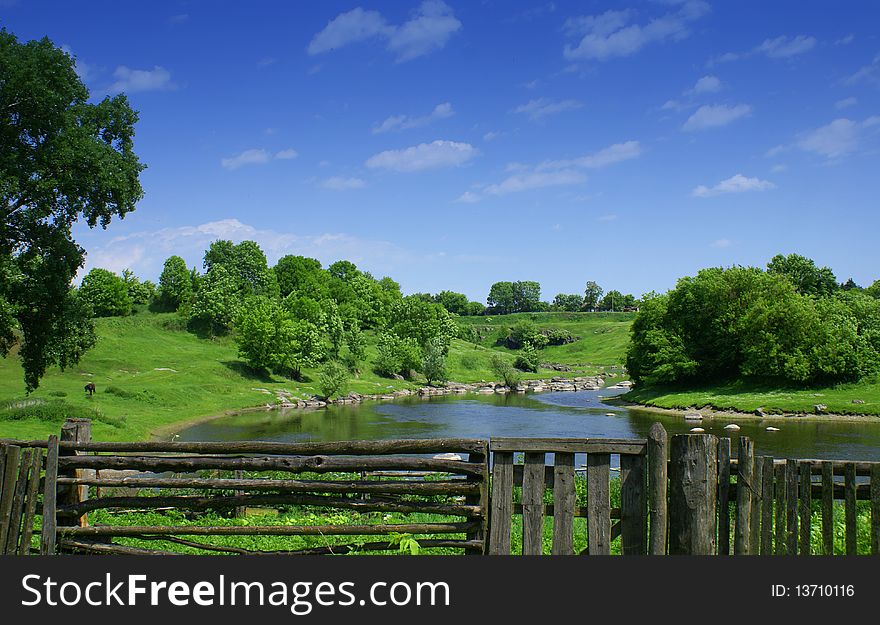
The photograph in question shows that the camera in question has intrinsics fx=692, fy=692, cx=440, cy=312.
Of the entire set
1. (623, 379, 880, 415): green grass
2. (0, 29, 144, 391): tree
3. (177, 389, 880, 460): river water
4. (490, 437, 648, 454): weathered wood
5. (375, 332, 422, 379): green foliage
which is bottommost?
(177, 389, 880, 460): river water

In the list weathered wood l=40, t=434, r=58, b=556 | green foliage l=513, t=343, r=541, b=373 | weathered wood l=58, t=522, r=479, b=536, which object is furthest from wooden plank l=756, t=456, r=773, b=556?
green foliage l=513, t=343, r=541, b=373

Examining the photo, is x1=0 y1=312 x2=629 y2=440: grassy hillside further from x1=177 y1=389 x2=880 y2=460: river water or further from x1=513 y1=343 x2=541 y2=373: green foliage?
x1=177 y1=389 x2=880 y2=460: river water

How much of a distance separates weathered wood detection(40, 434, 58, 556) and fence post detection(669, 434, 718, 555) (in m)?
7.51

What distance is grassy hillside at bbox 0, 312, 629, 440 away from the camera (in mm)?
39781

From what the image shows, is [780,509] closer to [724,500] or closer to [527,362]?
[724,500]

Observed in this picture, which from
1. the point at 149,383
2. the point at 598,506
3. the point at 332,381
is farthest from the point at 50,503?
the point at 332,381

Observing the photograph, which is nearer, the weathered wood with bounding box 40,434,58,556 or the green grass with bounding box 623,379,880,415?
the weathered wood with bounding box 40,434,58,556

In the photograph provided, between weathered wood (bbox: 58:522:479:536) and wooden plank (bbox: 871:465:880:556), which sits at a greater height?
wooden plank (bbox: 871:465:880:556)

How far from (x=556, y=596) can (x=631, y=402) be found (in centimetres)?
7009

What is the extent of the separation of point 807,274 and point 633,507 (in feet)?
419

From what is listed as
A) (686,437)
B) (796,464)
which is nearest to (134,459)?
(686,437)

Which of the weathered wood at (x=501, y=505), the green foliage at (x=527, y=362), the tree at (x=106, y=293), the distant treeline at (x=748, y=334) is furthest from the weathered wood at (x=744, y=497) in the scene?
the green foliage at (x=527, y=362)

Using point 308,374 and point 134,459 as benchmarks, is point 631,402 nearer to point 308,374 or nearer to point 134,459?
point 308,374

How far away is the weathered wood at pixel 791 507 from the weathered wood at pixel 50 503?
875cm
